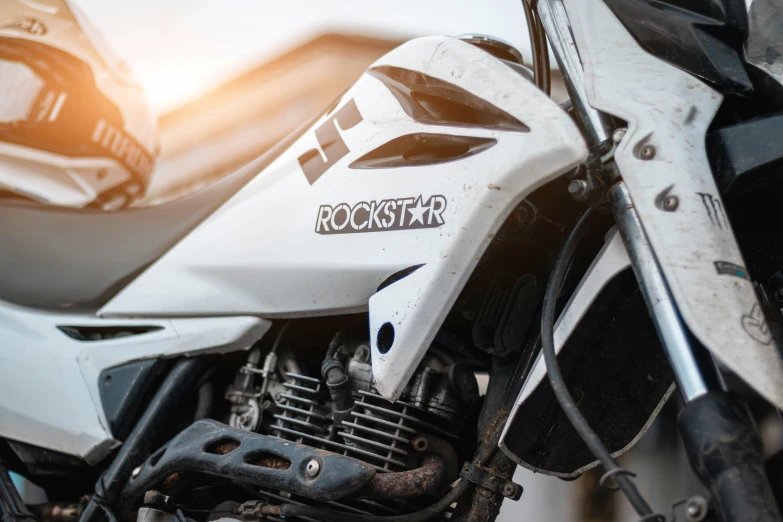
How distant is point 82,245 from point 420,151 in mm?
839

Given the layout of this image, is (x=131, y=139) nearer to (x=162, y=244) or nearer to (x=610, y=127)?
(x=162, y=244)


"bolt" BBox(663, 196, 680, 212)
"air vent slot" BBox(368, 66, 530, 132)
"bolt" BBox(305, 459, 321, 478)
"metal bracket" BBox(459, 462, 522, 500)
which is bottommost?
"metal bracket" BBox(459, 462, 522, 500)

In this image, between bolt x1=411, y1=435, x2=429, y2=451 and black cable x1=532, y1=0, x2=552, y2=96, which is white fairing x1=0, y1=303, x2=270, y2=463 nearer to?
bolt x1=411, y1=435, x2=429, y2=451

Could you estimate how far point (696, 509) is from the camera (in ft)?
2.33

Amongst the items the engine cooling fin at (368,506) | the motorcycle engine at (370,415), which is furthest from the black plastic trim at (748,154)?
the engine cooling fin at (368,506)

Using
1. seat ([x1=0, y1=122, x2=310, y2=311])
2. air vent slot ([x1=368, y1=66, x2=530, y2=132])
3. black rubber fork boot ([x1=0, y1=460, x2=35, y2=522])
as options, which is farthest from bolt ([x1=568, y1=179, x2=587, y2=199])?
black rubber fork boot ([x1=0, y1=460, x2=35, y2=522])

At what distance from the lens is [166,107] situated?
3754mm

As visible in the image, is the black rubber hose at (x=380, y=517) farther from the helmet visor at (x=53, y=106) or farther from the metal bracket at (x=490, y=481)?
the helmet visor at (x=53, y=106)

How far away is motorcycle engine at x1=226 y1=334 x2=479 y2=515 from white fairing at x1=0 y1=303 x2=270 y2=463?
167 millimetres

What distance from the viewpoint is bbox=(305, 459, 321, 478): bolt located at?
105cm

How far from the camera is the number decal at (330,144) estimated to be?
4.01ft

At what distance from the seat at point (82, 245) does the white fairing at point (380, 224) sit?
0.05 metres

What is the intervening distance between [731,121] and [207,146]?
3.32m

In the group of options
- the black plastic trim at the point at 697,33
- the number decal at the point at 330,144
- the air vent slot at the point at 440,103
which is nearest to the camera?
the black plastic trim at the point at 697,33
